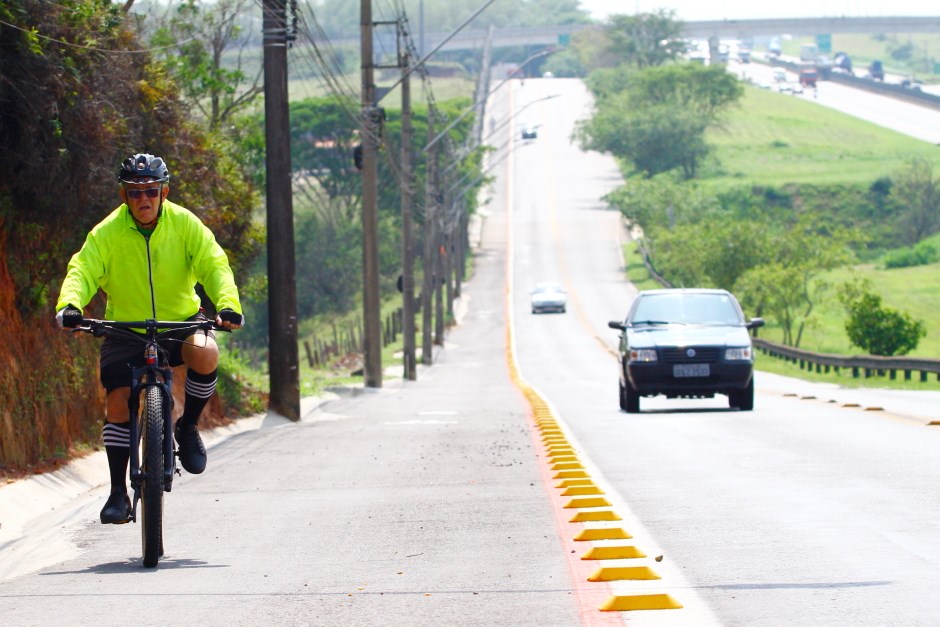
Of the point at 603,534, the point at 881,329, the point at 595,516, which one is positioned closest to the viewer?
the point at 603,534

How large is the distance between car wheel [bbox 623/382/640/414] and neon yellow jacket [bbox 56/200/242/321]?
13391 mm

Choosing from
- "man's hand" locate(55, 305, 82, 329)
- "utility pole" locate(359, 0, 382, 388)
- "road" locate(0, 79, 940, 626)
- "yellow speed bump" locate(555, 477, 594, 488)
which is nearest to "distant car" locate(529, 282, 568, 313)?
"utility pole" locate(359, 0, 382, 388)

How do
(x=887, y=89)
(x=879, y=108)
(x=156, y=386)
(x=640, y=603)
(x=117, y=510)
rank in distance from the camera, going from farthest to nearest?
(x=887, y=89) < (x=879, y=108) < (x=156, y=386) < (x=117, y=510) < (x=640, y=603)

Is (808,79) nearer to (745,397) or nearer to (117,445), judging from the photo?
(745,397)

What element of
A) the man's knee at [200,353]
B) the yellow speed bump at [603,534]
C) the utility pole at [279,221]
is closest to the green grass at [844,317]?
the utility pole at [279,221]

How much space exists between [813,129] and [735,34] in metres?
38.4

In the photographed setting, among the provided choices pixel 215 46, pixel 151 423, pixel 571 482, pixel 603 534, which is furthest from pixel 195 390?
pixel 215 46

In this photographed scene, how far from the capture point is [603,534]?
29.3ft

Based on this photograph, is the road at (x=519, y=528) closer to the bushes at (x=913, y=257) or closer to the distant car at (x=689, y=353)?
the distant car at (x=689, y=353)

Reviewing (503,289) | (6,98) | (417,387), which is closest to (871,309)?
(417,387)

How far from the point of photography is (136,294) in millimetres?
8852

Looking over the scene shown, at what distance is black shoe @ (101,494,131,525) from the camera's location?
8.42 meters

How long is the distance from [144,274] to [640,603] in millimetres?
3559

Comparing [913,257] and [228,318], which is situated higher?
[228,318]
